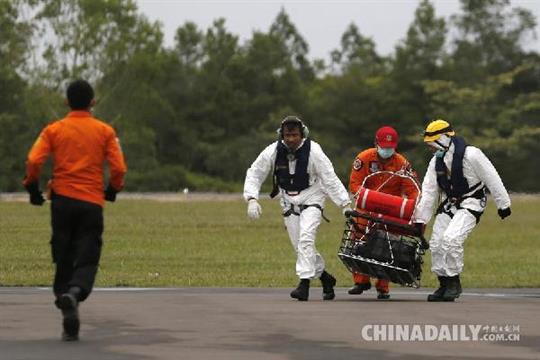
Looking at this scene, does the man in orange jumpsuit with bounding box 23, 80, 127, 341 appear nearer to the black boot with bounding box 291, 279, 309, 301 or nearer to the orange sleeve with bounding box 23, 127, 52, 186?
the orange sleeve with bounding box 23, 127, 52, 186

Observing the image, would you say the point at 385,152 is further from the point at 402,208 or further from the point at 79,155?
the point at 79,155

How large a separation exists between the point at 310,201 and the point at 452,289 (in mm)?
1749

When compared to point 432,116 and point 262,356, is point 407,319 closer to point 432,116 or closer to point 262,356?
point 262,356

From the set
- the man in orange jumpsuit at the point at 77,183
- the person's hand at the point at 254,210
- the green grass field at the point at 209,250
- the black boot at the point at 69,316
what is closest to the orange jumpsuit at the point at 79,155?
the man in orange jumpsuit at the point at 77,183

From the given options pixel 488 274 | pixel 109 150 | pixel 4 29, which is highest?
pixel 4 29

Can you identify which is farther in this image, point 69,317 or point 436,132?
point 436,132

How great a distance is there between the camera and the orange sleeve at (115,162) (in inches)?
479

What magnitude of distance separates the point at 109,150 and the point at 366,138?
93.3 meters

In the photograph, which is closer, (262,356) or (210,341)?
(262,356)

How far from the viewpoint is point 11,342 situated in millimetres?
11406

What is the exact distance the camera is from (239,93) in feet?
363

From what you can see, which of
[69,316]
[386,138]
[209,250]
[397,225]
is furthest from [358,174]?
[209,250]

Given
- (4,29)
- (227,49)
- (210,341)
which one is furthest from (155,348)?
(227,49)

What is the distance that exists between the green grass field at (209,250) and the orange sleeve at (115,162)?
7603mm
